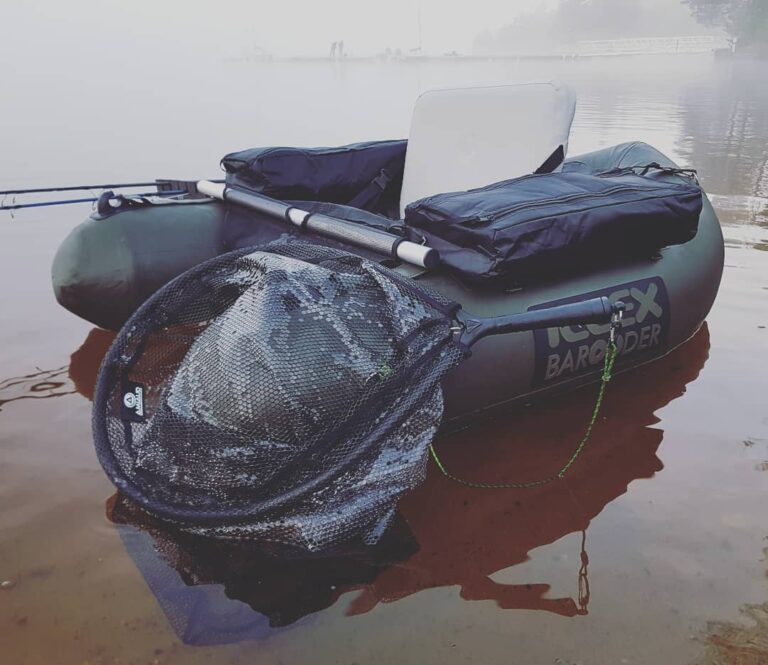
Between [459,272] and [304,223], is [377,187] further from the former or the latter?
[459,272]

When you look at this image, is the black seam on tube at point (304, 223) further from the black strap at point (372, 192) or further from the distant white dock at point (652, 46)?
the distant white dock at point (652, 46)

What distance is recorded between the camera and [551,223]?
2.29 m

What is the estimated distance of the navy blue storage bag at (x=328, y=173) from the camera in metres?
3.38

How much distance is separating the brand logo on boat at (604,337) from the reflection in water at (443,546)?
11.0 inches

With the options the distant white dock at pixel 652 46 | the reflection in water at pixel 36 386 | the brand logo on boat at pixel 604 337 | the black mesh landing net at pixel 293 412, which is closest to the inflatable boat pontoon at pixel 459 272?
the brand logo on boat at pixel 604 337

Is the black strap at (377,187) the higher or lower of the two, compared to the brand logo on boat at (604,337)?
higher

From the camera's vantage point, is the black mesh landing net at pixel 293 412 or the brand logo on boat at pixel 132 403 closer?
the black mesh landing net at pixel 293 412


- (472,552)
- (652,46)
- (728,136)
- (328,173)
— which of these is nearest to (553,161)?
(328,173)

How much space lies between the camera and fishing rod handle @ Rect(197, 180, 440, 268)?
226 centimetres

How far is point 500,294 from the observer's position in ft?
7.72

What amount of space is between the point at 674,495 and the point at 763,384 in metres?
1.01

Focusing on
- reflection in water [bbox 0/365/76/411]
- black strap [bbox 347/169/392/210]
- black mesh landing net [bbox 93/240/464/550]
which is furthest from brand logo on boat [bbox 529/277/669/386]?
reflection in water [bbox 0/365/76/411]

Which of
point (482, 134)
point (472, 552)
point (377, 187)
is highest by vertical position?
point (482, 134)

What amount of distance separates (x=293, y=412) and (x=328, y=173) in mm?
2126
